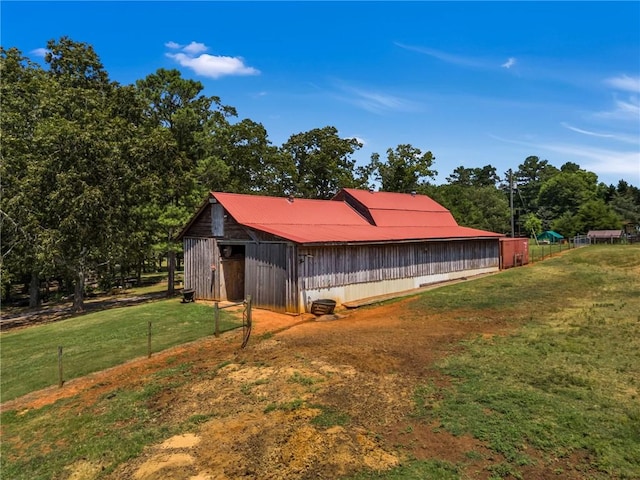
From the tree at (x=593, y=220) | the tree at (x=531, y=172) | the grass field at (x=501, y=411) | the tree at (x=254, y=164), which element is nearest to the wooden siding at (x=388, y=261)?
the grass field at (x=501, y=411)

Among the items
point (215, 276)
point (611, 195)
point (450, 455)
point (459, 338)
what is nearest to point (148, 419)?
point (450, 455)

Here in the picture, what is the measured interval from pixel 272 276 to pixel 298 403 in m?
10.9

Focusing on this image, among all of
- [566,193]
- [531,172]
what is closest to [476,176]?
[531,172]

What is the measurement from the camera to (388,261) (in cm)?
2325

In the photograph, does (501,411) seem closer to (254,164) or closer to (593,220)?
(254,164)

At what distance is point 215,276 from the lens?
22.1 m

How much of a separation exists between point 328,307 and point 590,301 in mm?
11848

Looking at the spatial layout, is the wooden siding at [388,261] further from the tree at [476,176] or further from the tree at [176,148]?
the tree at [476,176]

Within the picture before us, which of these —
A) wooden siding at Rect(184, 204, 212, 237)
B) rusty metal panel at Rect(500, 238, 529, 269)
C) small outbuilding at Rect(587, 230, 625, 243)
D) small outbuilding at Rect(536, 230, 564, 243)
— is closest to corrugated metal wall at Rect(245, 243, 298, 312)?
wooden siding at Rect(184, 204, 212, 237)

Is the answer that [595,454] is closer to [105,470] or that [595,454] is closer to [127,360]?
[105,470]

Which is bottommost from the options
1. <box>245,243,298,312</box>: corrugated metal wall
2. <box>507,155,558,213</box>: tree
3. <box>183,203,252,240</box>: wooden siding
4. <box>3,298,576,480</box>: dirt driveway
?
<box>3,298,576,480</box>: dirt driveway

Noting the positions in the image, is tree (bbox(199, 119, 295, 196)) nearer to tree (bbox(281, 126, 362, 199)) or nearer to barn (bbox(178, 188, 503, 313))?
tree (bbox(281, 126, 362, 199))

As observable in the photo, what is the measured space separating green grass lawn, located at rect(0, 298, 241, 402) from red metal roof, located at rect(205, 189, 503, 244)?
210 inches

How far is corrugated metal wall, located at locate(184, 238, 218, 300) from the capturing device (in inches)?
875
